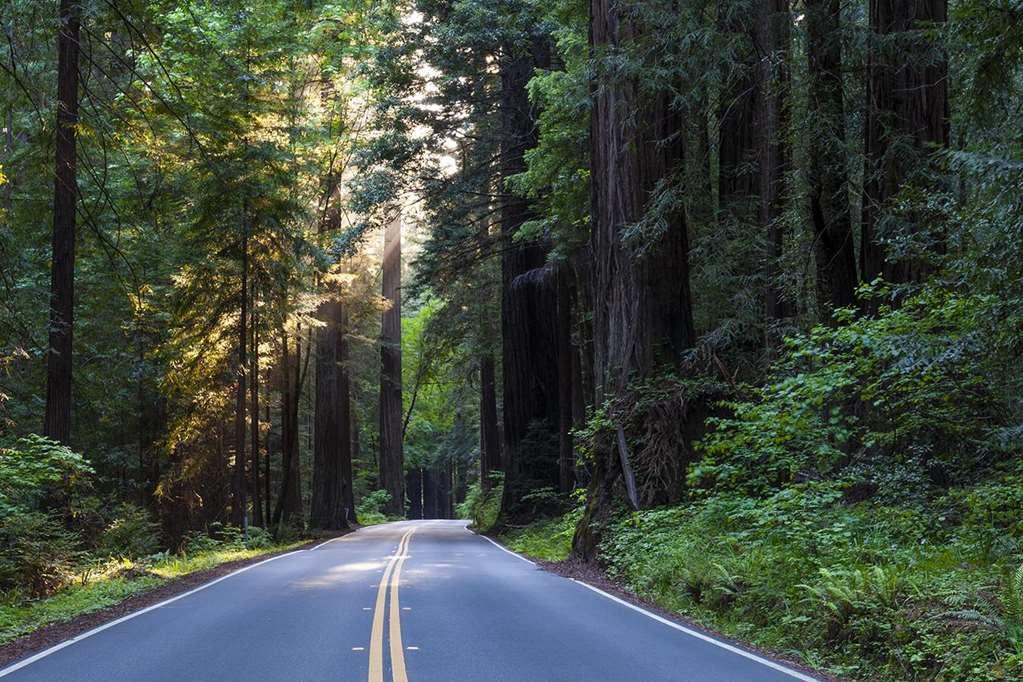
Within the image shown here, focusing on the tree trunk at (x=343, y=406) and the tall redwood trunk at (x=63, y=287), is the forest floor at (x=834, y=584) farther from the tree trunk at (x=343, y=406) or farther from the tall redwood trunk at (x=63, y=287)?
the tree trunk at (x=343, y=406)

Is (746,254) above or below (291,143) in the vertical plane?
below

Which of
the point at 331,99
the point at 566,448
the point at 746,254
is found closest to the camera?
the point at 746,254

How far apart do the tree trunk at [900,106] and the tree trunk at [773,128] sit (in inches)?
57.2

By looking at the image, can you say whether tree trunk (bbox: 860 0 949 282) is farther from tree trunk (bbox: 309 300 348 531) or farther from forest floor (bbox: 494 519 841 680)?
tree trunk (bbox: 309 300 348 531)

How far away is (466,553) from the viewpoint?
21.1 meters

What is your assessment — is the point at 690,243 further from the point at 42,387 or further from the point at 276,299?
the point at 42,387

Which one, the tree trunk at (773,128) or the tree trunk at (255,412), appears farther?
the tree trunk at (255,412)

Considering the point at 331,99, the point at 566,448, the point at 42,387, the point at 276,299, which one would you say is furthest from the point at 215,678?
the point at 331,99

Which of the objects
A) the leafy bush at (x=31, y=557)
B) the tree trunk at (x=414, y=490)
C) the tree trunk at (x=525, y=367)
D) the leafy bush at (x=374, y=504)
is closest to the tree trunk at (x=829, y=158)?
the leafy bush at (x=31, y=557)

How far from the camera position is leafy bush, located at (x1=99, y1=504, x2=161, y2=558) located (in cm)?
1941

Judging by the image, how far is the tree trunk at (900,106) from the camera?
13414mm

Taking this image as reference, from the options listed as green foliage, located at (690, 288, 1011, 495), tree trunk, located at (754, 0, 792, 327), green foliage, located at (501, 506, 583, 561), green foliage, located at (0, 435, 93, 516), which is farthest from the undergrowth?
tree trunk, located at (754, 0, 792, 327)

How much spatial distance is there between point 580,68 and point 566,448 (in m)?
13.3

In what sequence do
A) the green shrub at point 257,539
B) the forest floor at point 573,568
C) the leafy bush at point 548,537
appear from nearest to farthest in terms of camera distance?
A: the forest floor at point 573,568
the leafy bush at point 548,537
the green shrub at point 257,539
